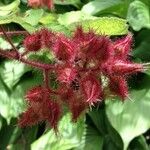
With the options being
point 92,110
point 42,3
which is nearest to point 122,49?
point 42,3

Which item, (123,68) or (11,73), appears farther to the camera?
(11,73)

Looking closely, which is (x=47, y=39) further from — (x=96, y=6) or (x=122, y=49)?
(x=96, y=6)

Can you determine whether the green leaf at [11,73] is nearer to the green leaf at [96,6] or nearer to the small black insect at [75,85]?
the green leaf at [96,6]

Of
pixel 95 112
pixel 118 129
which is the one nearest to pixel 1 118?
pixel 95 112

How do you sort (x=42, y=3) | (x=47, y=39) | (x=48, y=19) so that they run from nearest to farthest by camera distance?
(x=47, y=39) < (x=42, y=3) < (x=48, y=19)

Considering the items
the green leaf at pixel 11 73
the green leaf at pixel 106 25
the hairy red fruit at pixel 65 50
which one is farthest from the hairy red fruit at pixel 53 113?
the green leaf at pixel 11 73

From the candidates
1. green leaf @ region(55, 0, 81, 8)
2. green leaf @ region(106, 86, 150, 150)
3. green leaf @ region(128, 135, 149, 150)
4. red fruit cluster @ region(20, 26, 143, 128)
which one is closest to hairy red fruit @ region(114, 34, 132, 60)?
red fruit cluster @ region(20, 26, 143, 128)

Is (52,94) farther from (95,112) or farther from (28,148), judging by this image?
(28,148)
